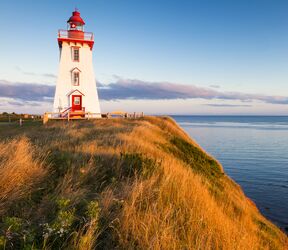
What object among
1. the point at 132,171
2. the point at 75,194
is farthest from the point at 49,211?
the point at 132,171

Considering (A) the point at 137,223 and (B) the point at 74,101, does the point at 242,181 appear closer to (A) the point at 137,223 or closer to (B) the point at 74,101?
(A) the point at 137,223

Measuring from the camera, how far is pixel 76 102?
1125 inches

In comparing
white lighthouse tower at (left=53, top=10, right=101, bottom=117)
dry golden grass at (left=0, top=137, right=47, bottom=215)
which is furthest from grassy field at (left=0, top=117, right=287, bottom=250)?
white lighthouse tower at (left=53, top=10, right=101, bottom=117)

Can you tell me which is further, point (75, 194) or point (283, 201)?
point (283, 201)

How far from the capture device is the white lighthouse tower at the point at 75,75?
92.6 feet

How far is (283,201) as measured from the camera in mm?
14023

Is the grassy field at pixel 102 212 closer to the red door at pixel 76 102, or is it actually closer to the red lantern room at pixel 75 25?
the red door at pixel 76 102

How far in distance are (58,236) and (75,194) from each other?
126cm

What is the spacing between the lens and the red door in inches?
1119

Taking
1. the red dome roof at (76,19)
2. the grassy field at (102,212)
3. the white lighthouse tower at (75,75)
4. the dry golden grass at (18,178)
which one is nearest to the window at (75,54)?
the white lighthouse tower at (75,75)

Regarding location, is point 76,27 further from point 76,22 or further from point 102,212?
point 102,212

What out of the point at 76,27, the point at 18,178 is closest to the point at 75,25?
the point at 76,27

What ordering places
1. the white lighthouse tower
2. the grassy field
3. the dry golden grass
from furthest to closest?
1. the white lighthouse tower
2. the dry golden grass
3. the grassy field

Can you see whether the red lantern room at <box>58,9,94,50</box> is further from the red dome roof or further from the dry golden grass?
the dry golden grass
